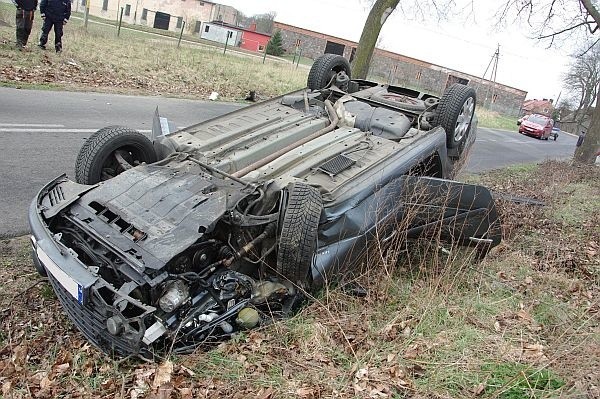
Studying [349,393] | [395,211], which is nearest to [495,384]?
[349,393]

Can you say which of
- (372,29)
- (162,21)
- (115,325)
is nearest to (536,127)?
(372,29)

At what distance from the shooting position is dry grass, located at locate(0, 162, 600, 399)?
2.90 m

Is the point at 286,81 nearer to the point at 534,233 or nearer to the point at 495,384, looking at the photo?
the point at 534,233

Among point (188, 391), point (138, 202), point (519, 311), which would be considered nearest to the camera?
point (188, 391)

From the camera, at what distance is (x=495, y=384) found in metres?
2.96

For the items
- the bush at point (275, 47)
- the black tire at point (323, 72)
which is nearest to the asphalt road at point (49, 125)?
the black tire at point (323, 72)

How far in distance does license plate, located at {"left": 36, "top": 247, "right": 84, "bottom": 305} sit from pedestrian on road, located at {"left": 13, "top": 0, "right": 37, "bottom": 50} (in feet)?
33.0

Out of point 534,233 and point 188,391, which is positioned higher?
point 534,233

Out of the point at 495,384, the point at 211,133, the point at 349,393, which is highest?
the point at 211,133

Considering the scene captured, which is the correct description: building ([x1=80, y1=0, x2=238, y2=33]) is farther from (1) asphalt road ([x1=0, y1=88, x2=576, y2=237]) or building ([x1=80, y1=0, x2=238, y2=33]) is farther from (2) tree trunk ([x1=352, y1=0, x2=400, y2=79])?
(1) asphalt road ([x1=0, y1=88, x2=576, y2=237])

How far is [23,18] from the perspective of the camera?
1120 cm

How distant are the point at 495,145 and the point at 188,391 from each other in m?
17.2

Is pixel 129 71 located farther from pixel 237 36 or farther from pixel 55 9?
pixel 237 36

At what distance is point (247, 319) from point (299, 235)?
667 millimetres
